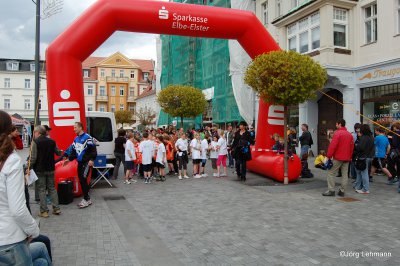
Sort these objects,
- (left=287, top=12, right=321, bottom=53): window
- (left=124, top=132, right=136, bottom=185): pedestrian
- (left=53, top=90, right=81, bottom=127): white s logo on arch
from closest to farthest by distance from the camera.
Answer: (left=53, top=90, right=81, bottom=127): white s logo on arch < (left=124, top=132, right=136, bottom=185): pedestrian < (left=287, top=12, right=321, bottom=53): window

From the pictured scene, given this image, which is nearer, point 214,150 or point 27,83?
point 214,150

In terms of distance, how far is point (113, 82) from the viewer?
70.8 metres

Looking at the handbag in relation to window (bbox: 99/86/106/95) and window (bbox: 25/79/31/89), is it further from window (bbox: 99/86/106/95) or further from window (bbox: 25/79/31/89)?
window (bbox: 99/86/106/95)

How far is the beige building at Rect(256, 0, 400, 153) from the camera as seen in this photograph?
1493 centimetres

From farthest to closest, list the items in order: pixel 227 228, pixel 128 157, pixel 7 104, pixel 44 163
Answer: pixel 7 104 → pixel 128 157 → pixel 44 163 → pixel 227 228

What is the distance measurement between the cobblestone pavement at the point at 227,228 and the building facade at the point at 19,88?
56585 millimetres

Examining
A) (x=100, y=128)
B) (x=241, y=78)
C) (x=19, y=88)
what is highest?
(x=19, y=88)

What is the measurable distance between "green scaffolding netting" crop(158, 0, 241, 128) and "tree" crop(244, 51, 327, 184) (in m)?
15.2

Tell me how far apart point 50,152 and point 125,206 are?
2006mm

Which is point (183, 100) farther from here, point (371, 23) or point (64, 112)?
point (64, 112)

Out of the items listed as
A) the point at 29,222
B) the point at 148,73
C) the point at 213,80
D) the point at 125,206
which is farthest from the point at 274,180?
the point at 148,73

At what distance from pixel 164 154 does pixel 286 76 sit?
4.71 meters

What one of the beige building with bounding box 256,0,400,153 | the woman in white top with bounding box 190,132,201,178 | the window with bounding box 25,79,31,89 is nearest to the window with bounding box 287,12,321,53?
the beige building with bounding box 256,0,400,153

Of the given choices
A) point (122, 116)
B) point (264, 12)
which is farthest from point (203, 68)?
point (122, 116)
